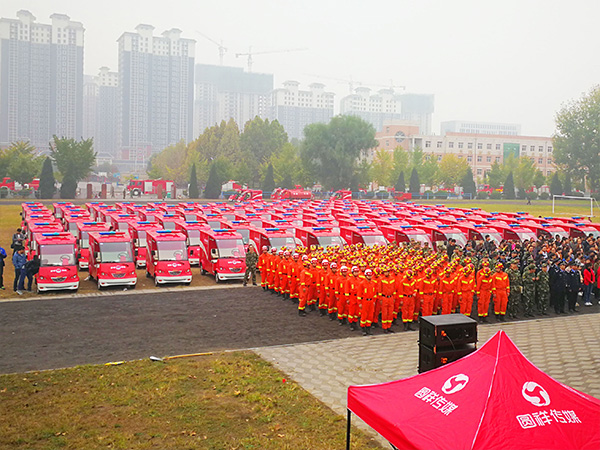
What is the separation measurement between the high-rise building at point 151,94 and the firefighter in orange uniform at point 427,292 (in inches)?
5947

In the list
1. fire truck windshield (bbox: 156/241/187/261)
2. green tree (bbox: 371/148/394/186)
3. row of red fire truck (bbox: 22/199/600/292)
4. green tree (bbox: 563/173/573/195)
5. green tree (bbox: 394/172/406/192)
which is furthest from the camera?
green tree (bbox: 371/148/394/186)

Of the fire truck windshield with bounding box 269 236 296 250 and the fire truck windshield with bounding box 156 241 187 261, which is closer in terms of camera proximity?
the fire truck windshield with bounding box 156 241 187 261

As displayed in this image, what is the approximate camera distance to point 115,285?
69.9ft

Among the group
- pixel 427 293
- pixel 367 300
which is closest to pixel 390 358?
pixel 367 300

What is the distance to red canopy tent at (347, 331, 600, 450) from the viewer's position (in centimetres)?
516

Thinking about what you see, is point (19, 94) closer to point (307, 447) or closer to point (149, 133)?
point (149, 133)

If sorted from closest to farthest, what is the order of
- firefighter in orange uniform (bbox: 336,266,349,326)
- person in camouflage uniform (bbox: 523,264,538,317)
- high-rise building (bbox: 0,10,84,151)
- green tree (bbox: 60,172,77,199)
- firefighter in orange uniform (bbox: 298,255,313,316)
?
firefighter in orange uniform (bbox: 336,266,349,326), firefighter in orange uniform (bbox: 298,255,313,316), person in camouflage uniform (bbox: 523,264,538,317), green tree (bbox: 60,172,77,199), high-rise building (bbox: 0,10,84,151)

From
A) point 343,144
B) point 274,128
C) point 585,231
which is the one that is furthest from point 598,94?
point 585,231

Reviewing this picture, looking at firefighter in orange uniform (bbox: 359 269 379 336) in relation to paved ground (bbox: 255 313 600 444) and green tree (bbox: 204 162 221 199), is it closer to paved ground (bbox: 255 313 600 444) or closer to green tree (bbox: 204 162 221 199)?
paved ground (bbox: 255 313 600 444)

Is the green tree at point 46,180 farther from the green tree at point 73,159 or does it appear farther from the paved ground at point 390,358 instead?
the paved ground at point 390,358

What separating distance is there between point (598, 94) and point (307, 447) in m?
89.5

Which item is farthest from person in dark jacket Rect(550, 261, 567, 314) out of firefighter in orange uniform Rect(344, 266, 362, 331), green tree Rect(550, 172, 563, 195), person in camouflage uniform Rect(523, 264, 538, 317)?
green tree Rect(550, 172, 563, 195)

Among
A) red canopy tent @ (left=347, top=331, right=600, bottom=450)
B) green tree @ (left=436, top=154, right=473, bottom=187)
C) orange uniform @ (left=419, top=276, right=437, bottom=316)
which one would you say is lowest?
orange uniform @ (left=419, top=276, right=437, bottom=316)

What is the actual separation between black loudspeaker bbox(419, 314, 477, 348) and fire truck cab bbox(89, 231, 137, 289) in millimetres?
15356
